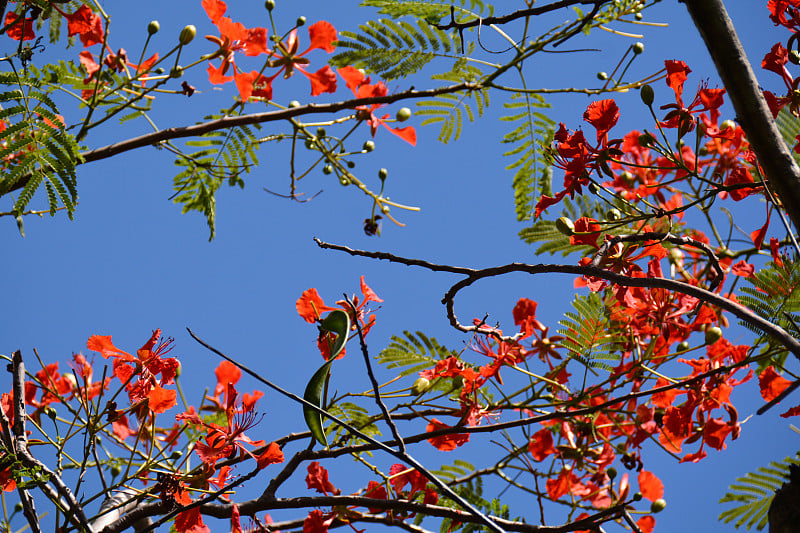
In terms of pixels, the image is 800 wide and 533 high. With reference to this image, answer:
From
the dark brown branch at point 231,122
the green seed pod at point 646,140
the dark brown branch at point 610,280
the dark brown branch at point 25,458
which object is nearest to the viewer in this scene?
the dark brown branch at point 610,280

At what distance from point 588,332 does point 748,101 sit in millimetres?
1015

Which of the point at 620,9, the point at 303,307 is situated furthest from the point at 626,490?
the point at 620,9

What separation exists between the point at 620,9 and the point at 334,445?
56.3 inches

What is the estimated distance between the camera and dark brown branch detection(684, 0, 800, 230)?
0.86m

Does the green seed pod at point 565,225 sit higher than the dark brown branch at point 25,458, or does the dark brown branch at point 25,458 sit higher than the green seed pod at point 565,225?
the green seed pod at point 565,225

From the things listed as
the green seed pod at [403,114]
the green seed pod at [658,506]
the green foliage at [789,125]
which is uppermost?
the green seed pod at [403,114]

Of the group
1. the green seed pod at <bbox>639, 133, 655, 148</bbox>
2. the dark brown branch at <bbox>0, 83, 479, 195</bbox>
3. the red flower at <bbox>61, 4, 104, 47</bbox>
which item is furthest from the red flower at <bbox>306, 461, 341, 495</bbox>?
the red flower at <bbox>61, 4, 104, 47</bbox>

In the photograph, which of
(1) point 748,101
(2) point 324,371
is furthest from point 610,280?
(2) point 324,371

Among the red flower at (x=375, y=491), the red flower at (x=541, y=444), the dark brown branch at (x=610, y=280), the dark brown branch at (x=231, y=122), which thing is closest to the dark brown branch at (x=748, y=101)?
the dark brown branch at (x=610, y=280)

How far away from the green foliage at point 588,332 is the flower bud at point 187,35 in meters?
1.23

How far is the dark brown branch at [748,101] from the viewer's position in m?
0.86

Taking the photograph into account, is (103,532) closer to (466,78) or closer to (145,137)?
(145,137)

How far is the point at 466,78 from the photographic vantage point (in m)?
1.96

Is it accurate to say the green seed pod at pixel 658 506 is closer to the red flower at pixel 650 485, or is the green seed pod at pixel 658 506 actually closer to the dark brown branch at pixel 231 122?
the red flower at pixel 650 485
